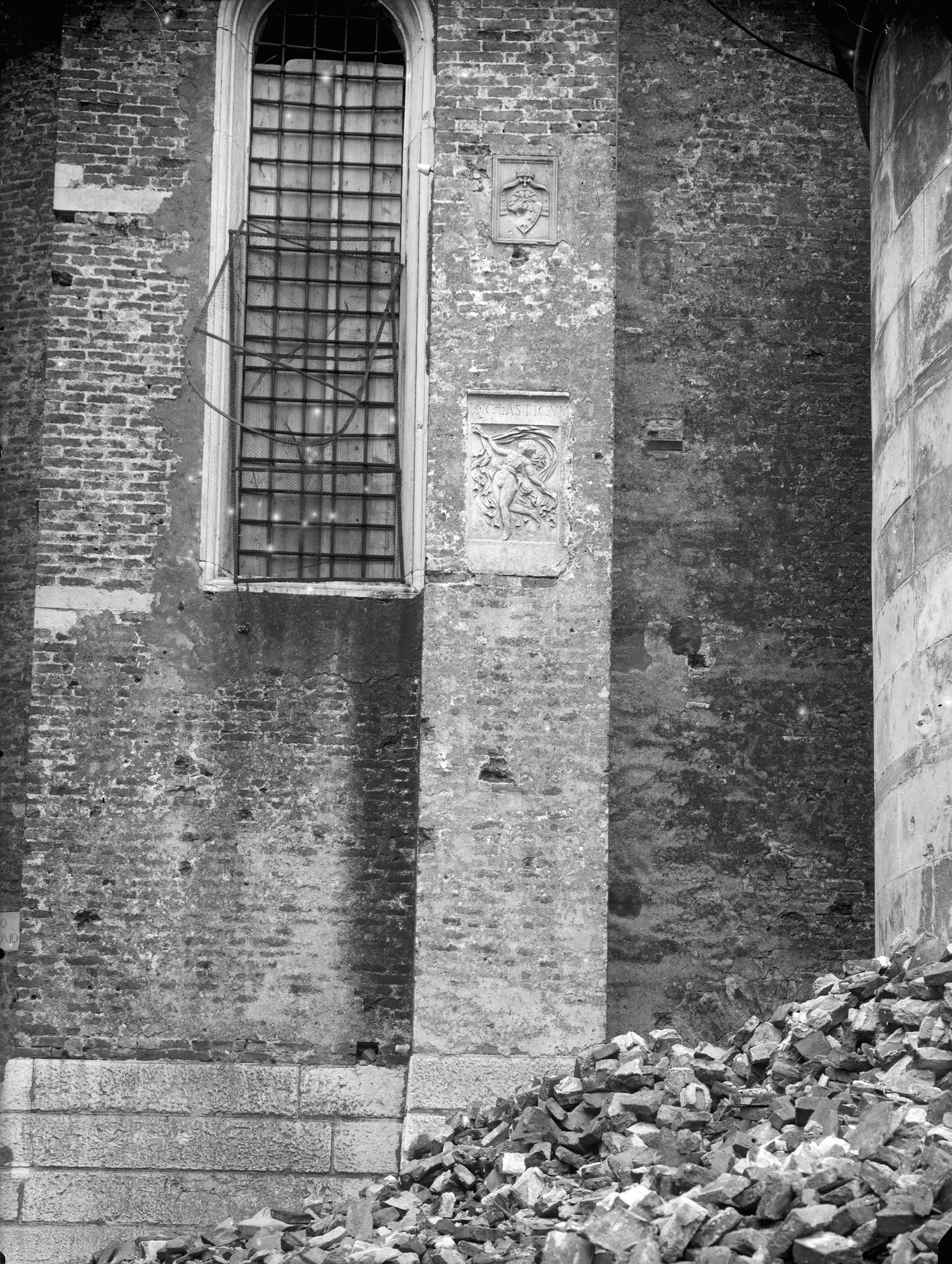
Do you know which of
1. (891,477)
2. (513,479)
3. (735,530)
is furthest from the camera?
(735,530)

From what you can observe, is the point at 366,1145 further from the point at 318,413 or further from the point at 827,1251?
the point at 827,1251

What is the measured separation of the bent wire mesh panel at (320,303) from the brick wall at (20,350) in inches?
54.0

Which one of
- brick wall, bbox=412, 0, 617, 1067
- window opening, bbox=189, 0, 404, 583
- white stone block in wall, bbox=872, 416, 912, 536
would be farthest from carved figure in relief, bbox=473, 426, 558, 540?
white stone block in wall, bbox=872, 416, 912, 536

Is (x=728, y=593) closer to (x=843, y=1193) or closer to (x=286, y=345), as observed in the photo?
(x=286, y=345)

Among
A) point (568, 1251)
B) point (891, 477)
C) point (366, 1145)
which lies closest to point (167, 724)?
point (366, 1145)

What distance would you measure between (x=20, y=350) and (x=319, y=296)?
6.56 feet

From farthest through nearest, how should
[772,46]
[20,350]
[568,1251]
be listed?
[20,350]
[772,46]
[568,1251]

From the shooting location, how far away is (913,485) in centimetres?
973

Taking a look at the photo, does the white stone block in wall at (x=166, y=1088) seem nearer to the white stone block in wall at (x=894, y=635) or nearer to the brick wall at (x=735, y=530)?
the brick wall at (x=735, y=530)

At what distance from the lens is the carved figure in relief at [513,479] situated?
1102 cm

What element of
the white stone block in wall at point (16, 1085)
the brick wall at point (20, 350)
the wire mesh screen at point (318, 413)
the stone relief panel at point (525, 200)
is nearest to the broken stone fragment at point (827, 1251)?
the white stone block in wall at point (16, 1085)

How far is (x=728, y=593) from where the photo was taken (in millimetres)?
11820

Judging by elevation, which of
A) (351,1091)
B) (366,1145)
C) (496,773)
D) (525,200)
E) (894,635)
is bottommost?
(366,1145)

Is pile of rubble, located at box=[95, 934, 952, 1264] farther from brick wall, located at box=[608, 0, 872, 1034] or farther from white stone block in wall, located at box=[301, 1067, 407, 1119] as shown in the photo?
brick wall, located at box=[608, 0, 872, 1034]
